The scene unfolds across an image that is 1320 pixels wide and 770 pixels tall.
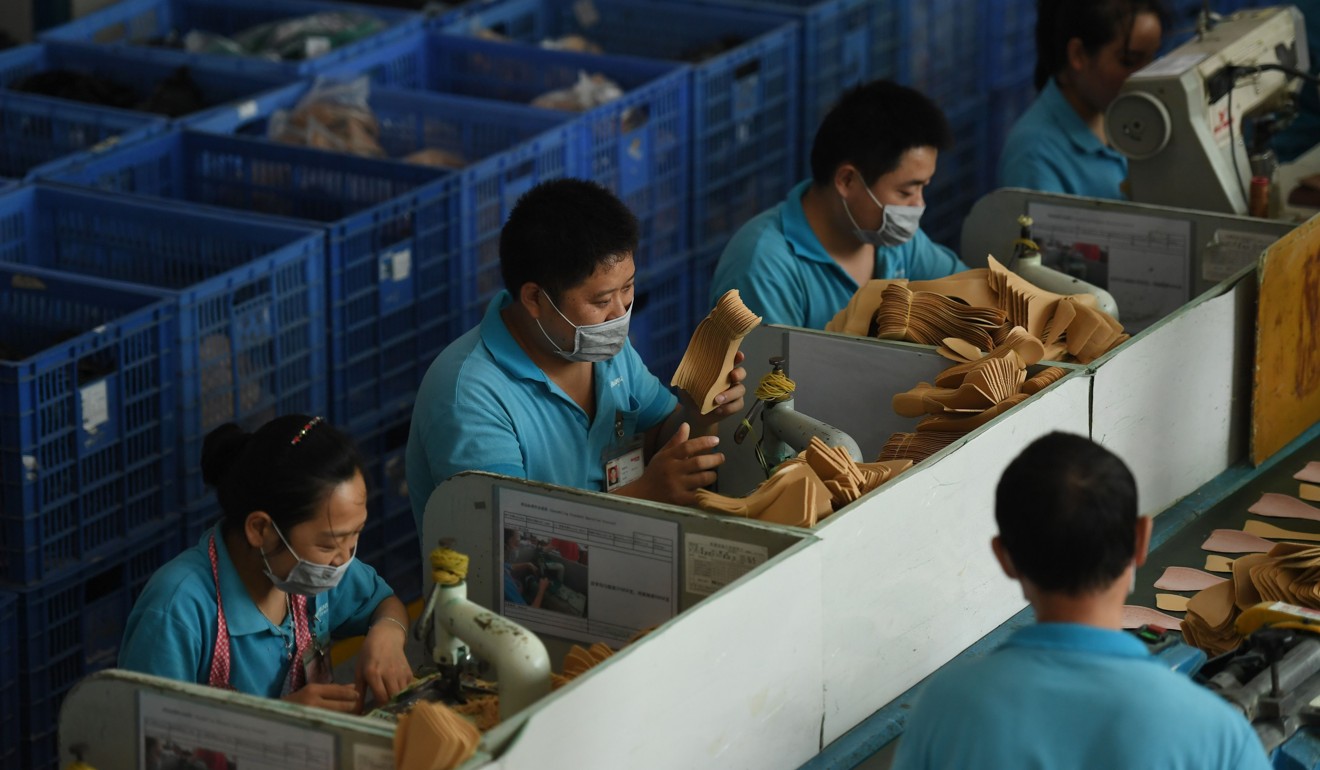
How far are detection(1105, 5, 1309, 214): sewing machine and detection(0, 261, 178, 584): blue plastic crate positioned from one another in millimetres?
2322

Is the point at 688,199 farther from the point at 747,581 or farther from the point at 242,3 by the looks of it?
the point at 747,581

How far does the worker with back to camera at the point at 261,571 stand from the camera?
265 centimetres

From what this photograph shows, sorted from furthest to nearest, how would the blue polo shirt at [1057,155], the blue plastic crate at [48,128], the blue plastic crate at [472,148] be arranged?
the blue plastic crate at [48,128], the blue plastic crate at [472,148], the blue polo shirt at [1057,155]

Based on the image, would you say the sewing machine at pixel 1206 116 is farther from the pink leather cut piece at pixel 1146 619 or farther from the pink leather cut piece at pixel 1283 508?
the pink leather cut piece at pixel 1146 619

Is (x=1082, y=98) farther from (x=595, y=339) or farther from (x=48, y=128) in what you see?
(x=48, y=128)

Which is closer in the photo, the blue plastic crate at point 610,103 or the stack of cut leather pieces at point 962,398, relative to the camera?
the stack of cut leather pieces at point 962,398

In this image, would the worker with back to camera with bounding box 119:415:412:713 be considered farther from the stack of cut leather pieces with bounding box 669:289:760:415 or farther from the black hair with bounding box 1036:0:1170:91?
the black hair with bounding box 1036:0:1170:91

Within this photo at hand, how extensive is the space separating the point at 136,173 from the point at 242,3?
1787 mm

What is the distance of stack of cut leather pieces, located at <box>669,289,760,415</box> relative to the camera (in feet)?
10.3

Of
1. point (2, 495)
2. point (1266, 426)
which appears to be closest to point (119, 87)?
point (2, 495)

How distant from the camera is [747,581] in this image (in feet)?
8.07

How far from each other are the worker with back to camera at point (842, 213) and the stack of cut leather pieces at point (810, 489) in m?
1.01

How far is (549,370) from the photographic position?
324 centimetres

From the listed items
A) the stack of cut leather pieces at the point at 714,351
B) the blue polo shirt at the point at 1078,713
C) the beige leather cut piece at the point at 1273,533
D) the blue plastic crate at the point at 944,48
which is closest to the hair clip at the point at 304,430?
the stack of cut leather pieces at the point at 714,351
